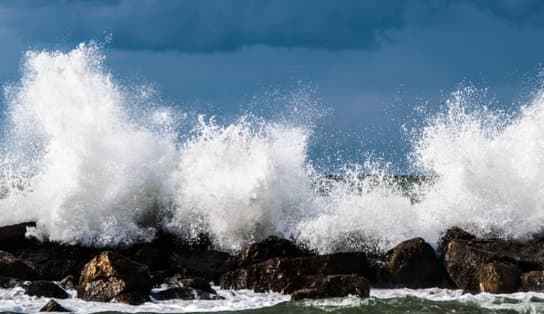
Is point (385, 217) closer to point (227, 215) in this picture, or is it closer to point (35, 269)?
point (227, 215)

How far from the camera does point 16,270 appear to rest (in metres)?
11.2

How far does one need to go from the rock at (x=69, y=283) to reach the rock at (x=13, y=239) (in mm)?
2332

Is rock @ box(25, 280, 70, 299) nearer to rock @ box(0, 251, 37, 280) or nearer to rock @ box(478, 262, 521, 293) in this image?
rock @ box(0, 251, 37, 280)

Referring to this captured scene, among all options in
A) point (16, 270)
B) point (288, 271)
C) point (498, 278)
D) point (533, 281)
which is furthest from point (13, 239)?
point (533, 281)

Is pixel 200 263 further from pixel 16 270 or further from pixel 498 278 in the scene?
pixel 498 278

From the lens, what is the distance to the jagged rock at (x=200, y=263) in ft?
38.1

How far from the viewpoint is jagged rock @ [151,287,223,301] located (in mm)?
9987

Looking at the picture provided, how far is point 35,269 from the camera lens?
1157 cm

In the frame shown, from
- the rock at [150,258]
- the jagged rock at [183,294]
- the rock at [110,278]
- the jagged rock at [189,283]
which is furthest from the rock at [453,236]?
the rock at [110,278]

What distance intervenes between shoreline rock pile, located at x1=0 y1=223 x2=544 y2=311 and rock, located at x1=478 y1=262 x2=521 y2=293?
0.01 m

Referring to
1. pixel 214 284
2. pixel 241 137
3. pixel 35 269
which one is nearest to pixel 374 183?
pixel 241 137

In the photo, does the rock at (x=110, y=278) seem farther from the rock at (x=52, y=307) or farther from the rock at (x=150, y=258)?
the rock at (x=150, y=258)

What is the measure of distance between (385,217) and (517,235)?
2181mm

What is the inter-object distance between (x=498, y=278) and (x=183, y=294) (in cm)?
413
